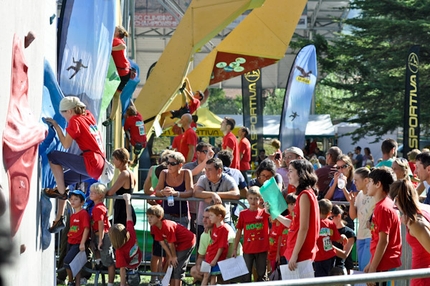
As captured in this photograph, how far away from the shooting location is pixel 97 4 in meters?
8.23

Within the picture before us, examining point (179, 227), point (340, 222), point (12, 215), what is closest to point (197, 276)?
point (179, 227)

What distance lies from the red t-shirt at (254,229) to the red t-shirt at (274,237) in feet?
0.18

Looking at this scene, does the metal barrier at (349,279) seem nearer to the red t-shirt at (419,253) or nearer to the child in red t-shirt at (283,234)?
the red t-shirt at (419,253)

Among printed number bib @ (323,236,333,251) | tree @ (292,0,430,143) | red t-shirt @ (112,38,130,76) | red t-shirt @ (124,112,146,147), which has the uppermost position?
tree @ (292,0,430,143)

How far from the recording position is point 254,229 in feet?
25.3

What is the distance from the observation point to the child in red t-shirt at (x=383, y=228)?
18.7 feet

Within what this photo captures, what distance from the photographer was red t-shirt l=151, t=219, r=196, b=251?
25.7ft

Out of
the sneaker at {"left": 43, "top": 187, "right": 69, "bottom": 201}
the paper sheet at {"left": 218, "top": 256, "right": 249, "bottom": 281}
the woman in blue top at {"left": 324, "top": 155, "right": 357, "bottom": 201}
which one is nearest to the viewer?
the sneaker at {"left": 43, "top": 187, "right": 69, "bottom": 201}

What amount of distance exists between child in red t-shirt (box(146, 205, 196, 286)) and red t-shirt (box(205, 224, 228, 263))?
0.35 m

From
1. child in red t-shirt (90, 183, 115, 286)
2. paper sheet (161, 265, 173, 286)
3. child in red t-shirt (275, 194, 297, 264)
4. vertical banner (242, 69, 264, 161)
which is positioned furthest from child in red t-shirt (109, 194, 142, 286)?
vertical banner (242, 69, 264, 161)

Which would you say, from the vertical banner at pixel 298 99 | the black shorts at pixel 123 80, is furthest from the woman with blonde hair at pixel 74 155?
the vertical banner at pixel 298 99

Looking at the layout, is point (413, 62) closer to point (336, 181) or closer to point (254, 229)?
point (336, 181)

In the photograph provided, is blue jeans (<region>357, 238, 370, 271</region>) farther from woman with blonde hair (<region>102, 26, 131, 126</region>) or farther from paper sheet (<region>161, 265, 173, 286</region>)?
woman with blonde hair (<region>102, 26, 131, 126</region>)

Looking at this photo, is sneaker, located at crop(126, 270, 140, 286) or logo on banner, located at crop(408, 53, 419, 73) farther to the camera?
logo on banner, located at crop(408, 53, 419, 73)
